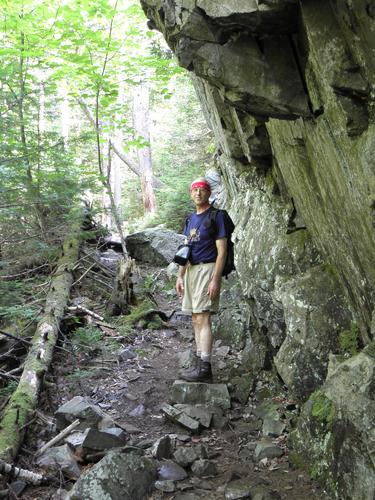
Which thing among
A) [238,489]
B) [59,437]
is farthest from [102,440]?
[238,489]

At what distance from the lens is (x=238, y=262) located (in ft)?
24.7

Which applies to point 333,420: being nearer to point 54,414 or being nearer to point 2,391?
point 54,414

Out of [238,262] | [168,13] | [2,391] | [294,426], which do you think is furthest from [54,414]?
[168,13]

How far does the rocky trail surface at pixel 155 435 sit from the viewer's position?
389 centimetres

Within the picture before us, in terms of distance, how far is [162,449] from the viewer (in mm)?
4484

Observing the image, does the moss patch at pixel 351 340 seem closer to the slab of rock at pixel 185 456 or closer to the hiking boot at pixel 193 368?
the slab of rock at pixel 185 456

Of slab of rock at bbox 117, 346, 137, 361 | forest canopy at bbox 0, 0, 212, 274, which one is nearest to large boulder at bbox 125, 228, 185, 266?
forest canopy at bbox 0, 0, 212, 274

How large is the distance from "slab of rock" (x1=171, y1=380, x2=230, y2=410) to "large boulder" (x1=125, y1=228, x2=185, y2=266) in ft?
27.1

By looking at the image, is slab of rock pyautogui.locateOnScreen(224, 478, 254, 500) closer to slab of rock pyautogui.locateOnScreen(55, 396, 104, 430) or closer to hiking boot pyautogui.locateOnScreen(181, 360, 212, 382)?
slab of rock pyautogui.locateOnScreen(55, 396, 104, 430)

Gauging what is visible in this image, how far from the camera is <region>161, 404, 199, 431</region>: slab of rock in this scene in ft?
16.5

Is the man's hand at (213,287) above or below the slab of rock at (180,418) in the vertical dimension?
above

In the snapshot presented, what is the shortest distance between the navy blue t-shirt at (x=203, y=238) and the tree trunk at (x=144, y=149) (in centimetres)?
1447

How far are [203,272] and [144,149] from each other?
1610cm

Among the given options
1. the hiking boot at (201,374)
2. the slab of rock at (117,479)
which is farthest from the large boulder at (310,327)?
the slab of rock at (117,479)
